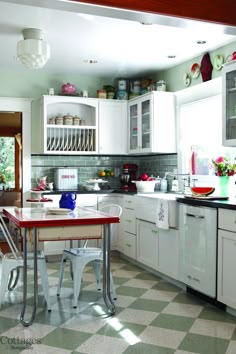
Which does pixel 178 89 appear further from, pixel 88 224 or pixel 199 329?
pixel 199 329

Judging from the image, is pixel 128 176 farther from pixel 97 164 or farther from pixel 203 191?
pixel 203 191

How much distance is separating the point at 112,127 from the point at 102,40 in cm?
178

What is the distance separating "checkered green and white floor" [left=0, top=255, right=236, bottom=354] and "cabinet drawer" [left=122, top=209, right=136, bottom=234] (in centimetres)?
112

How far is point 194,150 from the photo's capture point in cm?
532

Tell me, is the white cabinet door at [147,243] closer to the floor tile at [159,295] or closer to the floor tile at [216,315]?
the floor tile at [159,295]

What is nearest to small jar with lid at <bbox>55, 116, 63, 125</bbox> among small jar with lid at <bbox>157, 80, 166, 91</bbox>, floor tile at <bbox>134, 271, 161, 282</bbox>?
small jar with lid at <bbox>157, 80, 166, 91</bbox>

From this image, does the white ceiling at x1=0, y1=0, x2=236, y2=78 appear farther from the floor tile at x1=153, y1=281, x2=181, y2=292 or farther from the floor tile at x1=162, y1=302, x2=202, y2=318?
the floor tile at x1=153, y1=281, x2=181, y2=292

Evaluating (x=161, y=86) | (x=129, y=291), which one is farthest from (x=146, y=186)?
(x=129, y=291)

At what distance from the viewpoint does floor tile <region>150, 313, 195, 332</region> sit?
3.23m

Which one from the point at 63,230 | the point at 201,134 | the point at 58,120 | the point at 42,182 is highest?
the point at 58,120

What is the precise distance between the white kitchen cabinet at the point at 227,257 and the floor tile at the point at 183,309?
224mm

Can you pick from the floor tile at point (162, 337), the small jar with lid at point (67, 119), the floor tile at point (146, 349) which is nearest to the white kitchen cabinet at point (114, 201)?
the small jar with lid at point (67, 119)

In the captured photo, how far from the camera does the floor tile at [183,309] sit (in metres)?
3.53

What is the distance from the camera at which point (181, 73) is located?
217 inches
